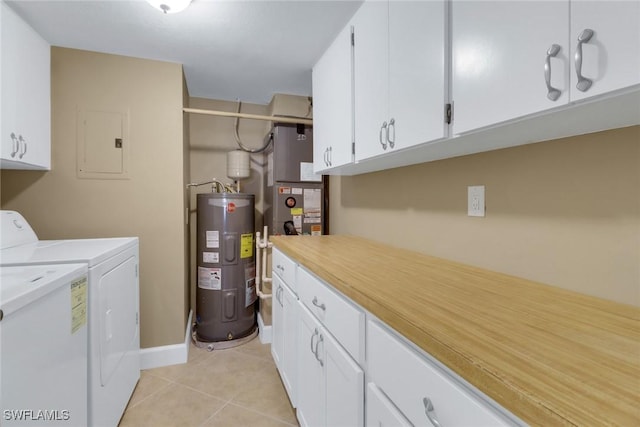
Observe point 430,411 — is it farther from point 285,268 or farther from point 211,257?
point 211,257

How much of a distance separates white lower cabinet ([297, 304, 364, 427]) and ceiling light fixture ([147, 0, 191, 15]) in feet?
5.30

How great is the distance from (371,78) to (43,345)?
5.37 feet

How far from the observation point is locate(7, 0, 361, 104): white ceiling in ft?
5.06

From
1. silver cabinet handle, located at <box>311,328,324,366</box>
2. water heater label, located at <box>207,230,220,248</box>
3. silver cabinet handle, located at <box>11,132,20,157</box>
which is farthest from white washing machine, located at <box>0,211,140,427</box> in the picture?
silver cabinet handle, located at <box>311,328,324,366</box>

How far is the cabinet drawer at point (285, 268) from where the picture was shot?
1528 mm

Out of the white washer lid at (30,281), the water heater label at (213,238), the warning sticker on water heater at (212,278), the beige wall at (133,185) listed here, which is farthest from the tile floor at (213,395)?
the white washer lid at (30,281)

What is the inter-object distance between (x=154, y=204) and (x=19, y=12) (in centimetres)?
126

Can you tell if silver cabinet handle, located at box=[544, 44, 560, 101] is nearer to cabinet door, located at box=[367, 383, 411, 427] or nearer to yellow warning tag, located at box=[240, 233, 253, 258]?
cabinet door, located at box=[367, 383, 411, 427]

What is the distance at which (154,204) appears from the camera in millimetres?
2166

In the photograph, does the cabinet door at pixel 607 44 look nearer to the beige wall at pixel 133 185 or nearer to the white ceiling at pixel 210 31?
the white ceiling at pixel 210 31

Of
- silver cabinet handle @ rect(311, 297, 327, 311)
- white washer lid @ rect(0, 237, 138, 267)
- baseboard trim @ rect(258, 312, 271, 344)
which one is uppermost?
white washer lid @ rect(0, 237, 138, 267)

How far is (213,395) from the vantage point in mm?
1866

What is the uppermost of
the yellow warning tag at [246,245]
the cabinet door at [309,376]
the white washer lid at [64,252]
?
the white washer lid at [64,252]

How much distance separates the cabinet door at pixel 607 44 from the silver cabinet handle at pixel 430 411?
0.69m
